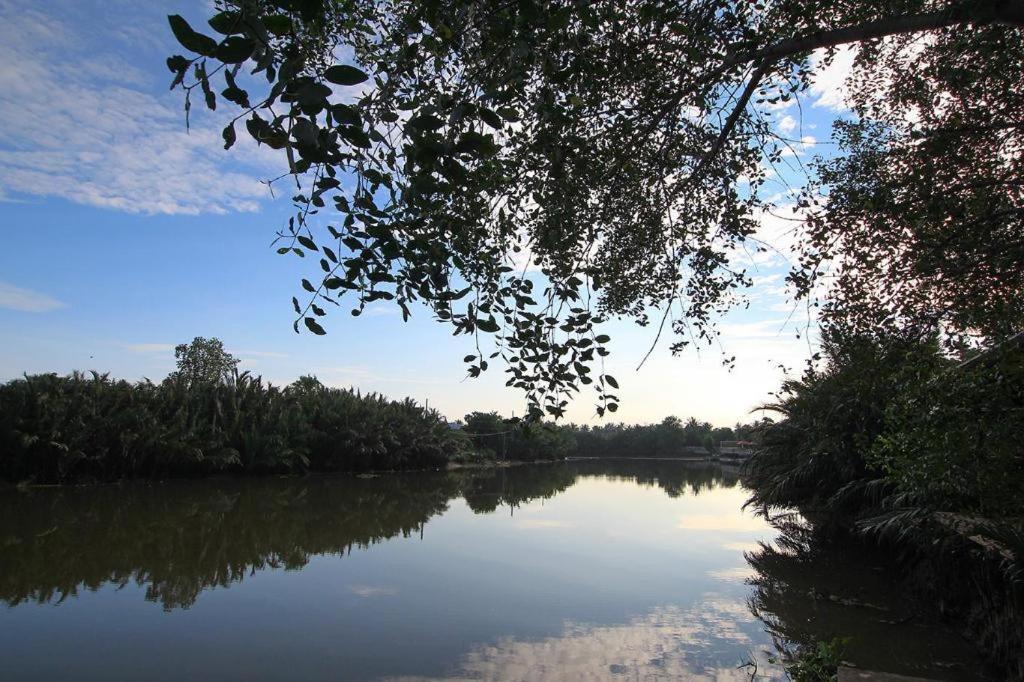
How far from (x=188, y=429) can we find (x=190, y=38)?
23.6 meters

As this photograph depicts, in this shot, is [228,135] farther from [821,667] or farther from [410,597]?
[410,597]

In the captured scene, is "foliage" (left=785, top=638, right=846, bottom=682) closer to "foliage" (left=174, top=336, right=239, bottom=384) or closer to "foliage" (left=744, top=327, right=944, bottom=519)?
"foliage" (left=744, top=327, right=944, bottom=519)

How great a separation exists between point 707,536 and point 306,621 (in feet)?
35.0

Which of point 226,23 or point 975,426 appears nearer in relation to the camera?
point 226,23

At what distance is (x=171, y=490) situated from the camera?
64.7ft

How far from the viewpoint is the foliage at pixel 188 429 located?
18.7 metres

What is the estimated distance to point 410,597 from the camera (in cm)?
886

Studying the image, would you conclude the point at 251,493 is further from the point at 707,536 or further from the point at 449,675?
the point at 449,675

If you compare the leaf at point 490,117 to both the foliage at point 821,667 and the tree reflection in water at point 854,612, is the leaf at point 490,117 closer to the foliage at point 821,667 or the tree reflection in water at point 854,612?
the foliage at point 821,667

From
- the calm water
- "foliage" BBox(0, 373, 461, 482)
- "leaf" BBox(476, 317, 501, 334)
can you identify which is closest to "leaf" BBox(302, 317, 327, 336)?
"leaf" BBox(476, 317, 501, 334)

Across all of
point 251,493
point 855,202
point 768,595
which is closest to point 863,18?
point 855,202

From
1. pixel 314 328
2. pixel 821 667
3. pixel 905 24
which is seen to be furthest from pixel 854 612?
pixel 314 328

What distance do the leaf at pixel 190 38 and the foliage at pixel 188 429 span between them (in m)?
20.4

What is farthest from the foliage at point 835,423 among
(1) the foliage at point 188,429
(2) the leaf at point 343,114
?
(1) the foliage at point 188,429
